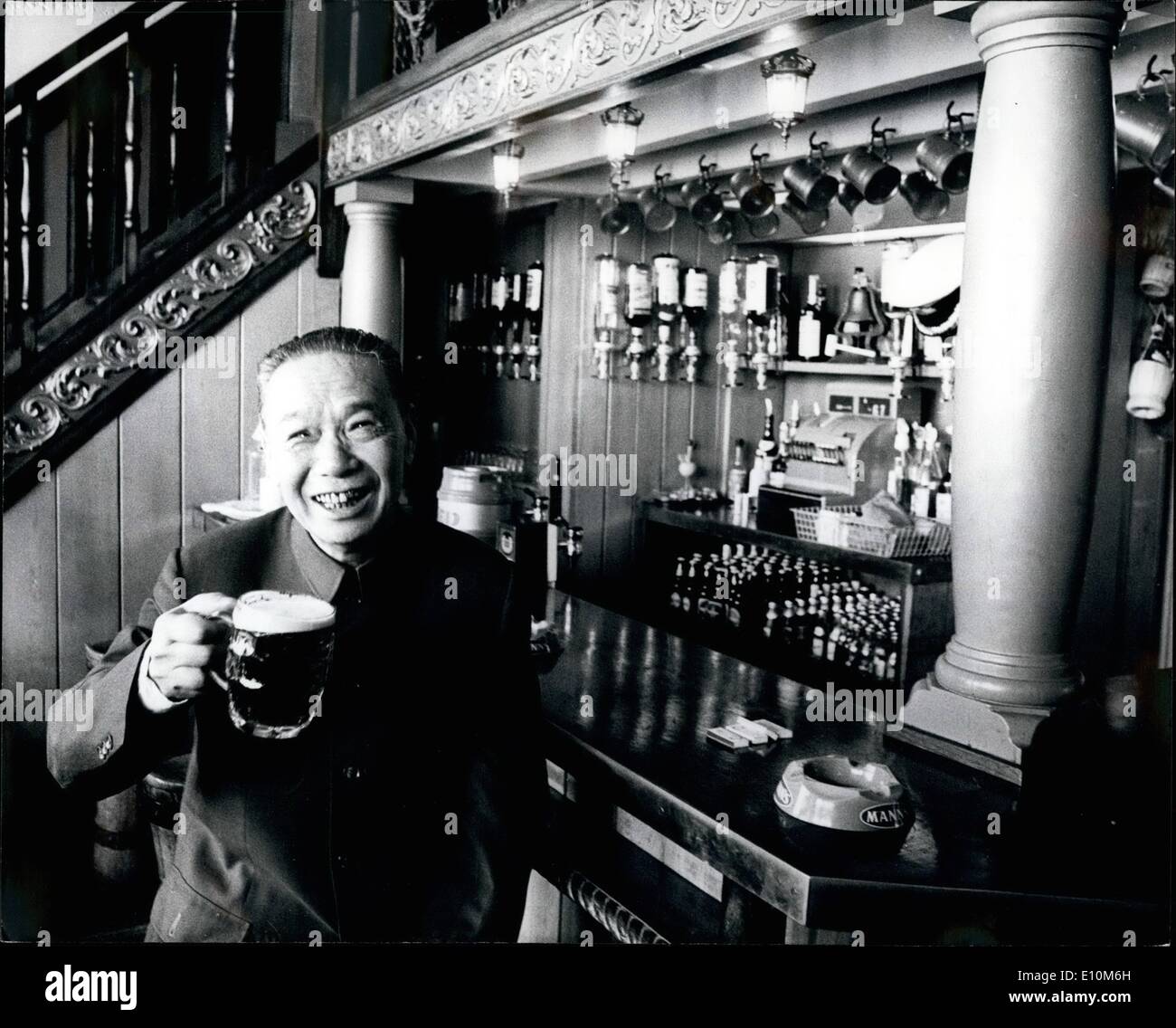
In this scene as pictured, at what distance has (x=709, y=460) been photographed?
4.74 meters

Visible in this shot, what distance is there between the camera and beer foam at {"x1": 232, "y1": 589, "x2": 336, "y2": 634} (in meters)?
1.41

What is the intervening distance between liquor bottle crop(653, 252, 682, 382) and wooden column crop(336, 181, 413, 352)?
1346 millimetres

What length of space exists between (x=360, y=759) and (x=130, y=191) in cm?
244

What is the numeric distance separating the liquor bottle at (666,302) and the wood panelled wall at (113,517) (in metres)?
1.82

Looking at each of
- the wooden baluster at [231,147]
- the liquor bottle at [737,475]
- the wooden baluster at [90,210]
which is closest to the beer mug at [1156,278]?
the liquor bottle at [737,475]

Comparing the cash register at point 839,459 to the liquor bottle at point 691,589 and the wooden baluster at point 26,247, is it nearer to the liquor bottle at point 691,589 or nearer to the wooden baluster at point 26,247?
the liquor bottle at point 691,589

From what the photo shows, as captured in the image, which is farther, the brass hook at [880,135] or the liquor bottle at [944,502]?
the liquor bottle at [944,502]

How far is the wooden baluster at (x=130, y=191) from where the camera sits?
128 inches

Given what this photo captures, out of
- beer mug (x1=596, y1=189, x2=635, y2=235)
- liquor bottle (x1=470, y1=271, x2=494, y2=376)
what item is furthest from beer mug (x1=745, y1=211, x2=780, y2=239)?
liquor bottle (x1=470, y1=271, x2=494, y2=376)

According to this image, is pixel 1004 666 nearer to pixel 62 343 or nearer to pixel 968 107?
pixel 968 107

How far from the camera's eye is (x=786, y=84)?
2.31 m

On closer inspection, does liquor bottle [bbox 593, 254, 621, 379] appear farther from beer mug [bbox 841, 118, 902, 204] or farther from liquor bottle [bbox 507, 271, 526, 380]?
beer mug [bbox 841, 118, 902, 204]

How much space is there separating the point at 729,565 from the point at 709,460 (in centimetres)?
72

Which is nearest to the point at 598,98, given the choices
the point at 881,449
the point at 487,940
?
the point at 487,940
